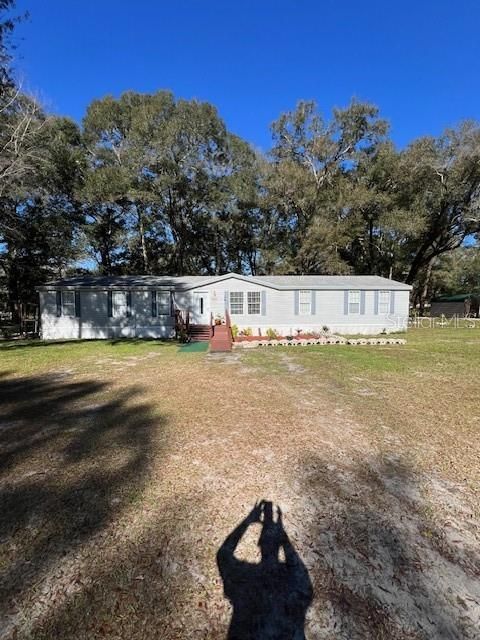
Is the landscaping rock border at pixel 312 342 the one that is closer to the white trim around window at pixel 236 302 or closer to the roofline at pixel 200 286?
the white trim around window at pixel 236 302

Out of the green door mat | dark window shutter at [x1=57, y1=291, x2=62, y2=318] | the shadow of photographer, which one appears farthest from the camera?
dark window shutter at [x1=57, y1=291, x2=62, y2=318]

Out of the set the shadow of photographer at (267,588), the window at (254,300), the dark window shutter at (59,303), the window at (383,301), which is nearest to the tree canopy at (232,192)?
the dark window shutter at (59,303)

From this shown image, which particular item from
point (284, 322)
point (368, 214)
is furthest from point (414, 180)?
point (284, 322)

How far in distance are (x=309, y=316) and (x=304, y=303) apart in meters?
0.72

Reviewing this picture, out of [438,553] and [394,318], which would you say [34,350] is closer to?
[438,553]

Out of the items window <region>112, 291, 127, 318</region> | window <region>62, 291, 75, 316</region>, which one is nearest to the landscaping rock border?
window <region>112, 291, 127, 318</region>

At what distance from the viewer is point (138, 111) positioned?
915 inches

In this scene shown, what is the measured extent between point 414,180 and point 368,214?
3.70 metres

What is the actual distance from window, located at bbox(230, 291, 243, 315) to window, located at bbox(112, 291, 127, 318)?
541cm

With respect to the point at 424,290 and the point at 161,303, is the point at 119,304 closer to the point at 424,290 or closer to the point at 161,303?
the point at 161,303

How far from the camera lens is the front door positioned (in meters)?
17.1

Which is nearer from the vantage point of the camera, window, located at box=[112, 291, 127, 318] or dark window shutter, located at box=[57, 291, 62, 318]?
dark window shutter, located at box=[57, 291, 62, 318]

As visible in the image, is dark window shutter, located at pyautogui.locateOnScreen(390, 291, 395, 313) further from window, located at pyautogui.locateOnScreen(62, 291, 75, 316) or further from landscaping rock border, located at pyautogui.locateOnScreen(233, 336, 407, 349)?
window, located at pyautogui.locateOnScreen(62, 291, 75, 316)

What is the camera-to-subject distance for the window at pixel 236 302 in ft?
56.0
